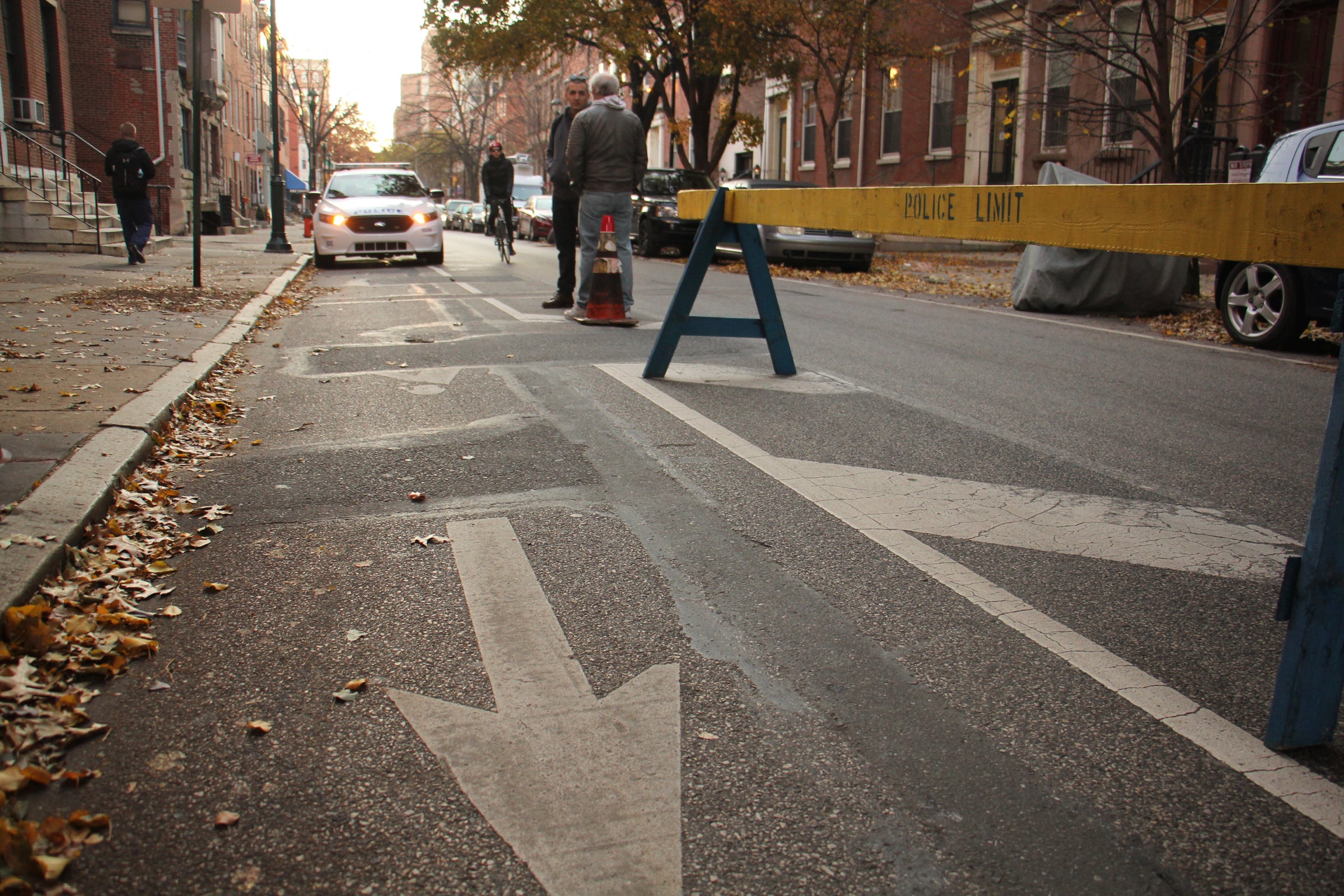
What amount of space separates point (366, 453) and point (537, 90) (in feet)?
210

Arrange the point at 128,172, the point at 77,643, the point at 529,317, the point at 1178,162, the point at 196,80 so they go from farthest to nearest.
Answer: the point at 128,172 < the point at 1178,162 < the point at 196,80 < the point at 529,317 < the point at 77,643

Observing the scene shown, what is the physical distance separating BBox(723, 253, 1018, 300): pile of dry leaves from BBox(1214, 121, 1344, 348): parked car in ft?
17.2

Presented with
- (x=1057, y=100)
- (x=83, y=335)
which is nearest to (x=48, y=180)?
(x=83, y=335)

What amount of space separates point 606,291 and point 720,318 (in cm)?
325

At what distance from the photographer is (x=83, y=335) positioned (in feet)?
29.3

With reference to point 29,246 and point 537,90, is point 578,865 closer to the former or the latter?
point 29,246

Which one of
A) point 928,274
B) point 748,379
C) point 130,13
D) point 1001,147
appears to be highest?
point 130,13

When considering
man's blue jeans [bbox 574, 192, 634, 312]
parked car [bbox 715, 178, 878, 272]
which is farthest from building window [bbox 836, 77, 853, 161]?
man's blue jeans [bbox 574, 192, 634, 312]

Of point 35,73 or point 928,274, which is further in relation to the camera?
point 35,73

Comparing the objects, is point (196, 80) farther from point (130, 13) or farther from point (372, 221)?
point (130, 13)

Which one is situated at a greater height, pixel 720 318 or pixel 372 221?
pixel 372 221

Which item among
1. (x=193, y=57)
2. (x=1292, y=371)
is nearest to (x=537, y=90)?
(x=193, y=57)

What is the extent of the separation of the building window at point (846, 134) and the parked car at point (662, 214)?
12.1 m

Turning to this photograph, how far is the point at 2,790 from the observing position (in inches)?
90.7
